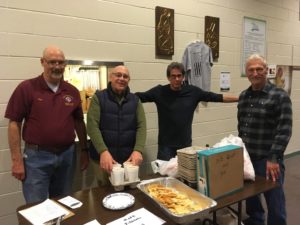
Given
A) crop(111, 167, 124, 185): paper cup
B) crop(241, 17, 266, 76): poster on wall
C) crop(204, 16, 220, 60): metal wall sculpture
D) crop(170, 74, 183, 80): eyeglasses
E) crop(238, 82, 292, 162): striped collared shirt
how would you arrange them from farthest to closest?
crop(241, 17, 266, 76): poster on wall
crop(204, 16, 220, 60): metal wall sculpture
crop(170, 74, 183, 80): eyeglasses
crop(238, 82, 292, 162): striped collared shirt
crop(111, 167, 124, 185): paper cup

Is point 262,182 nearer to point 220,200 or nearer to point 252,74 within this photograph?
point 220,200

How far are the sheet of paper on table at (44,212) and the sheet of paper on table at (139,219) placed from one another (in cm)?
28

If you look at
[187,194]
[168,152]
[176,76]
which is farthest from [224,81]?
[187,194]

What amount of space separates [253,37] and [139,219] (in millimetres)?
3486

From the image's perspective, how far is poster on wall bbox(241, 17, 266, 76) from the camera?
3971 mm

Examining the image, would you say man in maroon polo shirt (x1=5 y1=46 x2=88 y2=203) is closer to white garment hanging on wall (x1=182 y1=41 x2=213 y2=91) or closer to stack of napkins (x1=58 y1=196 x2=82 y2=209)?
stack of napkins (x1=58 y1=196 x2=82 y2=209)

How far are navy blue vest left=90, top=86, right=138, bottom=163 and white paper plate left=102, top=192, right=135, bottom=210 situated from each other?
1.77 ft

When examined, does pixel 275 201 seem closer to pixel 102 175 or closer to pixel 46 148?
pixel 102 175

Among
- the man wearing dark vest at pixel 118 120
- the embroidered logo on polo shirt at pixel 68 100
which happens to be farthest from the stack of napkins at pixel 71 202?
the embroidered logo on polo shirt at pixel 68 100

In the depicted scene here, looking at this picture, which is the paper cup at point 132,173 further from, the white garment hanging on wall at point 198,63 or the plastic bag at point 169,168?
the white garment hanging on wall at point 198,63

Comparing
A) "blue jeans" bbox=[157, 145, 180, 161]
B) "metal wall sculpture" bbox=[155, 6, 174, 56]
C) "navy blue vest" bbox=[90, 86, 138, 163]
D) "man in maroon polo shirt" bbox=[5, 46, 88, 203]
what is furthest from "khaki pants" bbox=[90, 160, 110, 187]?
"metal wall sculpture" bbox=[155, 6, 174, 56]

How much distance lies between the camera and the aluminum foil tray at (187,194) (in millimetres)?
1307

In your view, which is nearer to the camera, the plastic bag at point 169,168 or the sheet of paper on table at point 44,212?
the sheet of paper on table at point 44,212

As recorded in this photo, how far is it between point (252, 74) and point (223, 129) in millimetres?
1911
